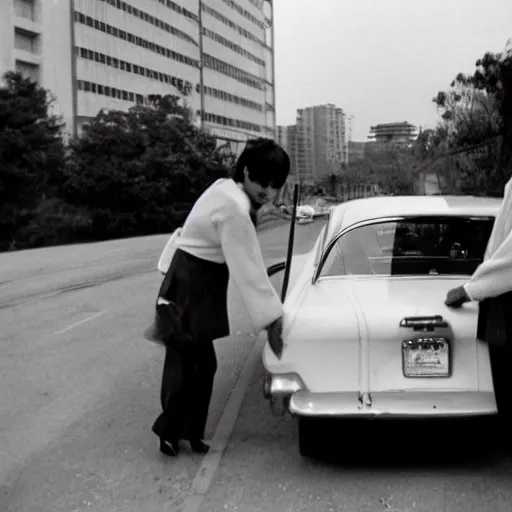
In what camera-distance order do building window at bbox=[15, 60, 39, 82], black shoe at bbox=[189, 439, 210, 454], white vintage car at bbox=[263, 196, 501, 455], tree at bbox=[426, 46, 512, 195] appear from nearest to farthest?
1. white vintage car at bbox=[263, 196, 501, 455]
2. black shoe at bbox=[189, 439, 210, 454]
3. tree at bbox=[426, 46, 512, 195]
4. building window at bbox=[15, 60, 39, 82]

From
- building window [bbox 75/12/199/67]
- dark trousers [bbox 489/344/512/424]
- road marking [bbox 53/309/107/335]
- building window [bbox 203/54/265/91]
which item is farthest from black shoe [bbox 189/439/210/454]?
building window [bbox 203/54/265/91]

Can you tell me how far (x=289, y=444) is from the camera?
5156 millimetres

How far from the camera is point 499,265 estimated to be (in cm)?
400

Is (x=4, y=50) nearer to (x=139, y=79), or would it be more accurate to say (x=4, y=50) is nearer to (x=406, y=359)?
(x=139, y=79)

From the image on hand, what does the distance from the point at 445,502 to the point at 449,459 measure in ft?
2.32

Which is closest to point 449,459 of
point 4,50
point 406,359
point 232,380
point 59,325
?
point 406,359

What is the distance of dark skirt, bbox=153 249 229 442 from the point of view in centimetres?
466

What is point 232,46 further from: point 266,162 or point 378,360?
point 378,360

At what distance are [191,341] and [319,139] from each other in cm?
11317

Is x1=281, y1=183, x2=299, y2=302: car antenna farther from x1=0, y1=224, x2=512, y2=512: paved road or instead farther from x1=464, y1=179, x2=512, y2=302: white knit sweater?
x1=464, y1=179, x2=512, y2=302: white knit sweater

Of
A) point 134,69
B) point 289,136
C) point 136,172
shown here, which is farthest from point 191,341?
point 289,136

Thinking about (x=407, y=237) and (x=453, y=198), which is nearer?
(x=407, y=237)

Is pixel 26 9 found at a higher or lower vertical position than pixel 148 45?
lower

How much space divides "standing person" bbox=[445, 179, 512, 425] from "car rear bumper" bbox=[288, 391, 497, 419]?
0.40 feet
